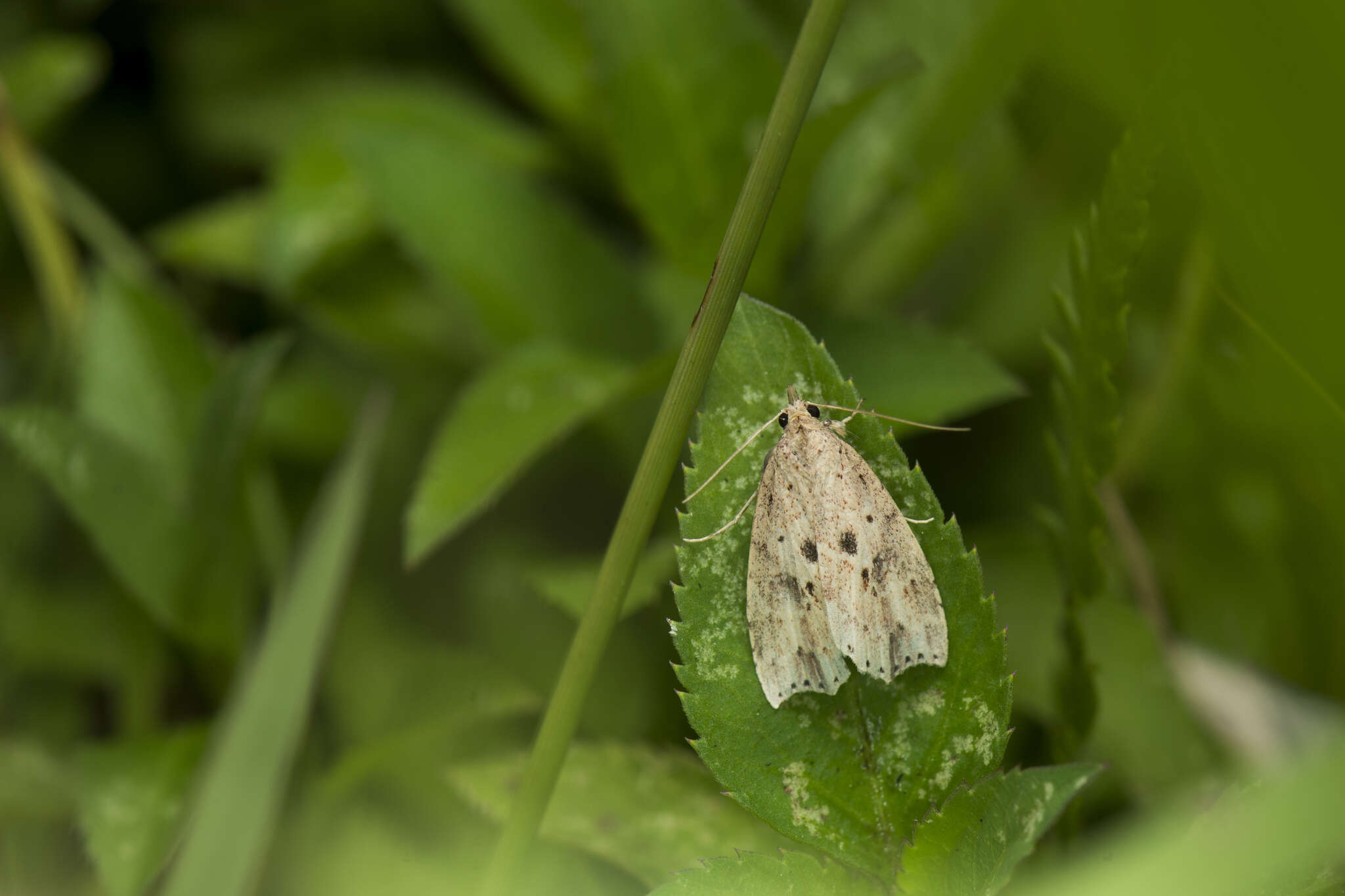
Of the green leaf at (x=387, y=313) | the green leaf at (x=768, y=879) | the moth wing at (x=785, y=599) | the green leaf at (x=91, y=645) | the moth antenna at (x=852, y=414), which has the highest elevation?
the green leaf at (x=387, y=313)

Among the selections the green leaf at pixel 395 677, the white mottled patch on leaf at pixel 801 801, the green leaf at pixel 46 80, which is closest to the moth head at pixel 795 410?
the white mottled patch on leaf at pixel 801 801

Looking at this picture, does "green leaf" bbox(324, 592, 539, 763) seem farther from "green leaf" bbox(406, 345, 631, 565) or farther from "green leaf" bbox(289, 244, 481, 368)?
"green leaf" bbox(289, 244, 481, 368)

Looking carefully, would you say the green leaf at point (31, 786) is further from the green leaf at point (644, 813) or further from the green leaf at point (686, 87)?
the green leaf at point (686, 87)

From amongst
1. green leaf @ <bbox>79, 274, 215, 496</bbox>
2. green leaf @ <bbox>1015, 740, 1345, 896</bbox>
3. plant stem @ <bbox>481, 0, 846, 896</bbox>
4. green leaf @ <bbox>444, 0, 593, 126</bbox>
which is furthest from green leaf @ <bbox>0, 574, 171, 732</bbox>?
green leaf @ <bbox>1015, 740, 1345, 896</bbox>

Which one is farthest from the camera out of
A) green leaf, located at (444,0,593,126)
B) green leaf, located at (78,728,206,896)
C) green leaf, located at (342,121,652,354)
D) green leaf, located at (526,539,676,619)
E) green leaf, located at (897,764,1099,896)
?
green leaf, located at (444,0,593,126)

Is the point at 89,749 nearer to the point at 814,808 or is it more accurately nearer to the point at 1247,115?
the point at 814,808

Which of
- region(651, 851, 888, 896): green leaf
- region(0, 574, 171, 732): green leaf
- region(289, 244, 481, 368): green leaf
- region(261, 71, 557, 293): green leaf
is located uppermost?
region(261, 71, 557, 293): green leaf


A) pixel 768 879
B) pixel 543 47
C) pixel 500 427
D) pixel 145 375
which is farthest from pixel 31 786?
pixel 543 47
